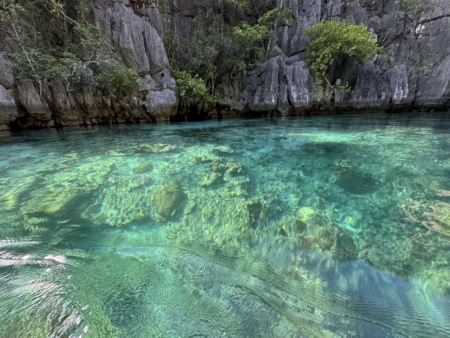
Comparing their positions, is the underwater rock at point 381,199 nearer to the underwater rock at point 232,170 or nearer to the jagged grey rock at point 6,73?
the underwater rock at point 232,170

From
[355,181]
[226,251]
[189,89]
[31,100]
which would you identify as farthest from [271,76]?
[226,251]

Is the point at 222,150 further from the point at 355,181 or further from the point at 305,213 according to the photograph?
the point at 305,213

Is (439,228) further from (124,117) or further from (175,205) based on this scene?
(124,117)

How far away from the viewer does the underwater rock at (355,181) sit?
11.5 ft

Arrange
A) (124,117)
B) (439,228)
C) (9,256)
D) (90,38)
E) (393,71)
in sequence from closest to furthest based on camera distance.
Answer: (9,256)
(439,228)
(90,38)
(124,117)
(393,71)

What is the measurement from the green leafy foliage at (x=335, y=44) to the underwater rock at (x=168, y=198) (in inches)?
665

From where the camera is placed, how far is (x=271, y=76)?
1633 cm

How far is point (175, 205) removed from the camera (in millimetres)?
3109

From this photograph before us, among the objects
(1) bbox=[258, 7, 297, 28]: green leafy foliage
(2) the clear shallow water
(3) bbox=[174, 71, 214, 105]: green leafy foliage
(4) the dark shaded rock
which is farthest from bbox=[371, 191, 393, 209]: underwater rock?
(1) bbox=[258, 7, 297, 28]: green leafy foliage

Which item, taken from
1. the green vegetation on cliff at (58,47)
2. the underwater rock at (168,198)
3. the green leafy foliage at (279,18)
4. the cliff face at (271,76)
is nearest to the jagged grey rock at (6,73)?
the cliff face at (271,76)

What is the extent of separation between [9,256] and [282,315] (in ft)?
8.63

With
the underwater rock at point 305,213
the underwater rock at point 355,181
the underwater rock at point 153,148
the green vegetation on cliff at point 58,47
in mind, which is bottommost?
the underwater rock at point 305,213

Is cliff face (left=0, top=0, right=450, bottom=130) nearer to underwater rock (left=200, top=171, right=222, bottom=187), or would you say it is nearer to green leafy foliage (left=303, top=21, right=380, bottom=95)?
green leafy foliage (left=303, top=21, right=380, bottom=95)

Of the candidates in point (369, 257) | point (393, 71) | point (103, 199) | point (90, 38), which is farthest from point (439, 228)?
point (393, 71)
